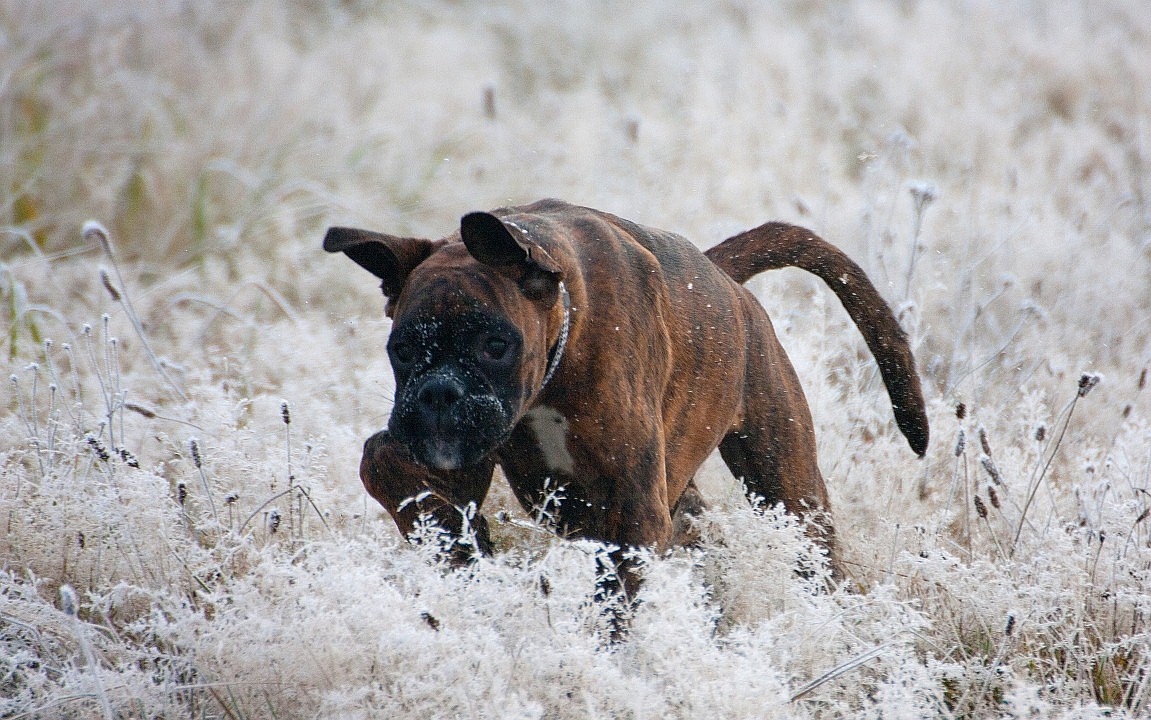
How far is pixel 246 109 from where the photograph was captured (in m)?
8.07

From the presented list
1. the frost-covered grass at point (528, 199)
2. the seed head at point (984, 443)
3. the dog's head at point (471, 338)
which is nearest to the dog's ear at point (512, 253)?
the dog's head at point (471, 338)

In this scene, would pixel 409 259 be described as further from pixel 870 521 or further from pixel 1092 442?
pixel 1092 442

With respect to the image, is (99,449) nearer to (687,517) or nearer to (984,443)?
(687,517)

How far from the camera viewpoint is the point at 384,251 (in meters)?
2.72

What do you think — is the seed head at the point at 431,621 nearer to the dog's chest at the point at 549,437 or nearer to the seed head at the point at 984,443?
the dog's chest at the point at 549,437

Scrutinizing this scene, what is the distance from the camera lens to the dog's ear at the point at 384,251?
8.75ft

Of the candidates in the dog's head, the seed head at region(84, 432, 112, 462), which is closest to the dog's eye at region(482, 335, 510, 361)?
the dog's head

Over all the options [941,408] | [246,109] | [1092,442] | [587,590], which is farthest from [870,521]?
[246,109]

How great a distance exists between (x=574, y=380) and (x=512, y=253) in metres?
0.35

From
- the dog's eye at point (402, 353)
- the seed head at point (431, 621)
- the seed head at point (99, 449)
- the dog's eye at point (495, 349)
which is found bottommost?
the seed head at point (431, 621)

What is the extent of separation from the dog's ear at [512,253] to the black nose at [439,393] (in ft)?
1.04

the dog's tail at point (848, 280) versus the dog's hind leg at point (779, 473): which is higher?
the dog's tail at point (848, 280)

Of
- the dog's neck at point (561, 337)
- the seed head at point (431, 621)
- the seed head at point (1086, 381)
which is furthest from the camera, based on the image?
the seed head at point (1086, 381)

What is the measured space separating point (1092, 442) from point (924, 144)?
473 centimetres
